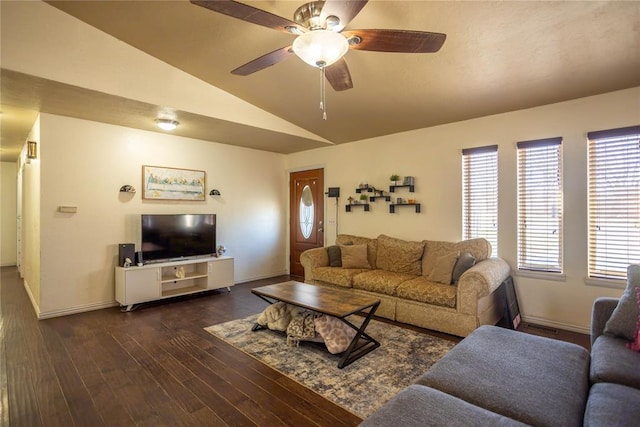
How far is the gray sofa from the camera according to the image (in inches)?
49.5

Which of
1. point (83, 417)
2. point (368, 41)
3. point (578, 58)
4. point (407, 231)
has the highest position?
point (578, 58)

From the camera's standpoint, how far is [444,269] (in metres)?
3.68

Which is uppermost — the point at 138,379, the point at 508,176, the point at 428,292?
the point at 508,176

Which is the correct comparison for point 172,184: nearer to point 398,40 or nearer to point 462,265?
point 398,40

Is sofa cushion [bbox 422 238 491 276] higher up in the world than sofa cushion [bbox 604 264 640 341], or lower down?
higher up

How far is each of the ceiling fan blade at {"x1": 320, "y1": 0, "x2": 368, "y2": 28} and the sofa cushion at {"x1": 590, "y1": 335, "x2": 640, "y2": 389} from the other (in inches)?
90.3

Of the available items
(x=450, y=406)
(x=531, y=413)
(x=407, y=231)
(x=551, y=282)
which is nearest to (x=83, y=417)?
(x=450, y=406)

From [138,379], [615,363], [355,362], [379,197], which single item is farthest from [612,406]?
[379,197]

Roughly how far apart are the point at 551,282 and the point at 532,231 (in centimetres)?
60

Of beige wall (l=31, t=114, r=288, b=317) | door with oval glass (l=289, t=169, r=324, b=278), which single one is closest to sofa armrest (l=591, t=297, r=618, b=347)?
door with oval glass (l=289, t=169, r=324, b=278)

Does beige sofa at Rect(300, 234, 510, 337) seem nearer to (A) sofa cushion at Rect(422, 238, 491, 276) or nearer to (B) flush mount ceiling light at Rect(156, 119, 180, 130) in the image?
(A) sofa cushion at Rect(422, 238, 491, 276)

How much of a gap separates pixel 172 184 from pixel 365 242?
3.21 metres

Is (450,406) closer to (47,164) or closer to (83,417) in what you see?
(83,417)

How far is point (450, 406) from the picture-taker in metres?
1.30
